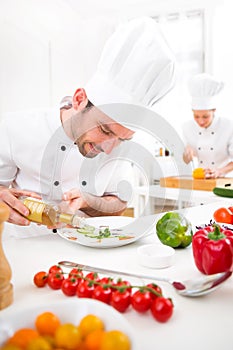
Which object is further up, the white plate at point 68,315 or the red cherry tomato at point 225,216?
the white plate at point 68,315

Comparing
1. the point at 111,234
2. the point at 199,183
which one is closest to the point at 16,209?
the point at 111,234

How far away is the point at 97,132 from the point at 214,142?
2.03 meters

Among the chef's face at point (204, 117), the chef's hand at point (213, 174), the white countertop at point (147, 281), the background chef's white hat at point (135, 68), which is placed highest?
the background chef's white hat at point (135, 68)

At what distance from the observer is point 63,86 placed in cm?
410

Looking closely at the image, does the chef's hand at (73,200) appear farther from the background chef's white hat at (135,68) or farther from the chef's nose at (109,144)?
the background chef's white hat at (135,68)

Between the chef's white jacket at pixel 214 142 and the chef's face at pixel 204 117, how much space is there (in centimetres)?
7

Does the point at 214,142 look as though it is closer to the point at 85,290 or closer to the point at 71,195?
the point at 71,195

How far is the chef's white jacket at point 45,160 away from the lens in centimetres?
128

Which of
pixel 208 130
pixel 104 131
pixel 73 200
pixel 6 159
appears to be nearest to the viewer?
pixel 104 131

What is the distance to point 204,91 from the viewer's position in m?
2.85

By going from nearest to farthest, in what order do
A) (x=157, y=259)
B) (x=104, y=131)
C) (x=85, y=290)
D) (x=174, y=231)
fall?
(x=85, y=290) → (x=157, y=259) → (x=174, y=231) → (x=104, y=131)

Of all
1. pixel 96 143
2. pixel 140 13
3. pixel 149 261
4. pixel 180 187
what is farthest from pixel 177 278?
pixel 140 13

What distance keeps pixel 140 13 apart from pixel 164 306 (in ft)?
13.7

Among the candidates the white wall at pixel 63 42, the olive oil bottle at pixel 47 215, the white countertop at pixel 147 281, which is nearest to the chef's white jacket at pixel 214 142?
the white wall at pixel 63 42
